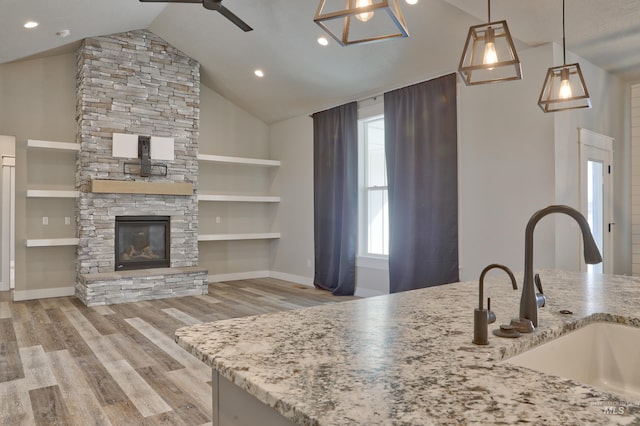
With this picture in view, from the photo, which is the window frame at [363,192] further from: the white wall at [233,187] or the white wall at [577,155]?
the white wall at [577,155]

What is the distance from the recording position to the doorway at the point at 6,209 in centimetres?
675

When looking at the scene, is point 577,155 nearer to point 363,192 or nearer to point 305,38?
point 363,192

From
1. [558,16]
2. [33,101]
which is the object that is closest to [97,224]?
[33,101]

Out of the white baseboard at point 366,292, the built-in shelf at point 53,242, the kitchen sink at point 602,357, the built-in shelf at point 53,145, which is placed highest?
the built-in shelf at point 53,145

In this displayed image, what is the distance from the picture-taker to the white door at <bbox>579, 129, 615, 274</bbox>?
4676 millimetres

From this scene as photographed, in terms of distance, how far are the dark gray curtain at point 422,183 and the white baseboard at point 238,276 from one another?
126 inches

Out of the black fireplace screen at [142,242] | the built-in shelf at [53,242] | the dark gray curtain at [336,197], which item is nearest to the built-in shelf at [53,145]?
the black fireplace screen at [142,242]

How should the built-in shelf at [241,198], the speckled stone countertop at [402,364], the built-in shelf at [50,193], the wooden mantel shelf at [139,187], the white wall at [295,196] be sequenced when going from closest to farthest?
the speckled stone countertop at [402,364] → the built-in shelf at [50,193] → the wooden mantel shelf at [139,187] → the built-in shelf at [241,198] → the white wall at [295,196]

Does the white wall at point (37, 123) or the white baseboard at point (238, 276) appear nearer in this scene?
the white wall at point (37, 123)

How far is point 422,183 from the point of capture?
211 inches

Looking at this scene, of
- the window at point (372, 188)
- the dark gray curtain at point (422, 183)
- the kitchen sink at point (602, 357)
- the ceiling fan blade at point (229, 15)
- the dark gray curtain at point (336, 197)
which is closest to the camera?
the kitchen sink at point (602, 357)

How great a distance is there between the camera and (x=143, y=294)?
239 inches

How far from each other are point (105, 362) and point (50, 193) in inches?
129

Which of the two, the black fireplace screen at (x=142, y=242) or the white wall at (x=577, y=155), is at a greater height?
the white wall at (x=577, y=155)
